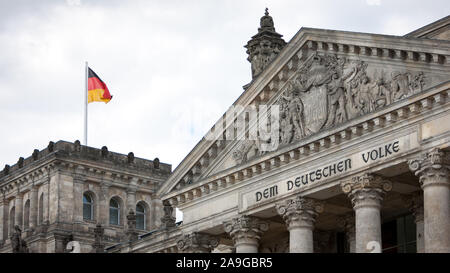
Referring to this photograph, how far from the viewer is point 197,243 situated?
55906 mm

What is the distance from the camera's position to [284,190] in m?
51.3

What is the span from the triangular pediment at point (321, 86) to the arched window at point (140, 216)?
112 feet

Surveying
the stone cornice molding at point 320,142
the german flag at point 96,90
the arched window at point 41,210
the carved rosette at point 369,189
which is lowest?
the carved rosette at point 369,189

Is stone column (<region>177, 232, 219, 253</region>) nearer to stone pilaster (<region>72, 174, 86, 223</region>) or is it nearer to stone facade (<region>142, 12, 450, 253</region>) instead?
stone facade (<region>142, 12, 450, 253</region>)

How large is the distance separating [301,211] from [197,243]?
7.13 m

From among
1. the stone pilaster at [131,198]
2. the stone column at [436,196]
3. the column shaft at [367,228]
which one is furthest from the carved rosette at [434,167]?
the stone pilaster at [131,198]

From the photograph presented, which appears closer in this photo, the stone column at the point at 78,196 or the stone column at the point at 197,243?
the stone column at the point at 197,243

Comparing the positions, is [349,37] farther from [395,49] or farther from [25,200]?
[25,200]

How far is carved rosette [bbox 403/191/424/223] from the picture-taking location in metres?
50.4

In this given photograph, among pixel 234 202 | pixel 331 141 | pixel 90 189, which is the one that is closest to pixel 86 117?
pixel 90 189

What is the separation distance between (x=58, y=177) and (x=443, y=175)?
144 ft

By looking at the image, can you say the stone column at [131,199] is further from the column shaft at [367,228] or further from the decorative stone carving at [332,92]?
the column shaft at [367,228]

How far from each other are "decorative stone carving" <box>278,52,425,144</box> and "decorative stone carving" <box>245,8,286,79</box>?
10.3 m

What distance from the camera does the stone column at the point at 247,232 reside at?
53.2 metres
